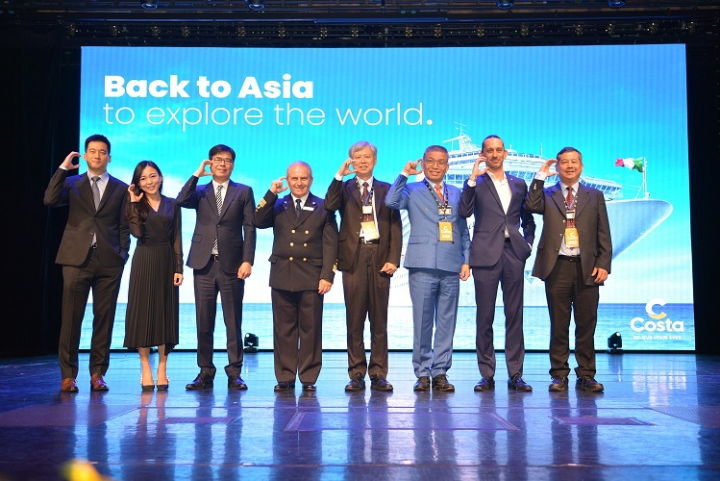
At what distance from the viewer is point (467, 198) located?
467 centimetres

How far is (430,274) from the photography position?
4715 mm

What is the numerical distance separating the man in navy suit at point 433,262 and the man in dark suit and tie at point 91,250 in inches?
69.6

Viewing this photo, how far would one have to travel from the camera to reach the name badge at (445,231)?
4.64 meters

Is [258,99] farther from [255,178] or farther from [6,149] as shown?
[6,149]

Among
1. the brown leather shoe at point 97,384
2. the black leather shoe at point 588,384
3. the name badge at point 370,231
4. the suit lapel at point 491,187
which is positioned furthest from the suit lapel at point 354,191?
the brown leather shoe at point 97,384

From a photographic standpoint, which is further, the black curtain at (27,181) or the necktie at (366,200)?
the black curtain at (27,181)

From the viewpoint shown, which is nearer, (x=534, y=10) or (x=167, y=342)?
(x=167, y=342)

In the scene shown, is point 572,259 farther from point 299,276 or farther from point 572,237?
point 299,276

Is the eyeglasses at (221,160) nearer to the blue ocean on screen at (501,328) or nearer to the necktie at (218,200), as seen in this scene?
the necktie at (218,200)

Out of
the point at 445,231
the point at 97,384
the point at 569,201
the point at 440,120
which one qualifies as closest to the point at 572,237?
the point at 569,201

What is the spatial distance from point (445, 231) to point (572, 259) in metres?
0.84

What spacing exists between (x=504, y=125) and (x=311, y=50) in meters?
2.10

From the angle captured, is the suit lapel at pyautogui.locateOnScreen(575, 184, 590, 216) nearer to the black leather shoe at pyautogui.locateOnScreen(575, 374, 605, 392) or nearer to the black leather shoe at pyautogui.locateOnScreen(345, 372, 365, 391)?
the black leather shoe at pyautogui.locateOnScreen(575, 374, 605, 392)

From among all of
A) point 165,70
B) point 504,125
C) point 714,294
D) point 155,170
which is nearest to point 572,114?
point 504,125
